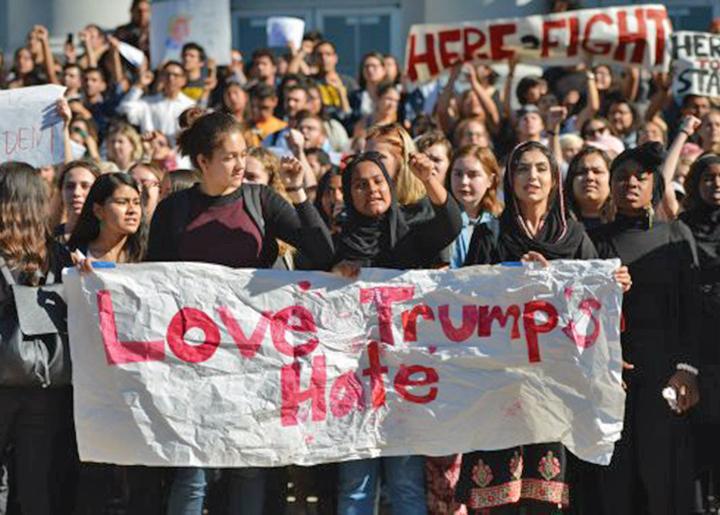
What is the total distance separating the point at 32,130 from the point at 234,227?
1.91 meters

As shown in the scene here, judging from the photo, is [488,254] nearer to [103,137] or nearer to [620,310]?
[620,310]

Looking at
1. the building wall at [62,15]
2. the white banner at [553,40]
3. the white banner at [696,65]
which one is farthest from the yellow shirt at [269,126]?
the building wall at [62,15]

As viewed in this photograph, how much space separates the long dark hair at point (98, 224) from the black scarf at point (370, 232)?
2.93 ft

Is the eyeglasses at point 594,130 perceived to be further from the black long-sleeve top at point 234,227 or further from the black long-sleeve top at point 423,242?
the black long-sleeve top at point 234,227

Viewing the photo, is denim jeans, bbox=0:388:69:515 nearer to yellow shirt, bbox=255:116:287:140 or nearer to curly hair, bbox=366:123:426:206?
curly hair, bbox=366:123:426:206

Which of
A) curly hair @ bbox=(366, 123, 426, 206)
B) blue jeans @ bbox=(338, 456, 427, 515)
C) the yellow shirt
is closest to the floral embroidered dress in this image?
blue jeans @ bbox=(338, 456, 427, 515)

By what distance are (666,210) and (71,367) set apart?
324cm

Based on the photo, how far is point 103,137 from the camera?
44.6 feet

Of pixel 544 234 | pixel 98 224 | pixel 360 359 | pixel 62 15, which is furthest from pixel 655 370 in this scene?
pixel 62 15

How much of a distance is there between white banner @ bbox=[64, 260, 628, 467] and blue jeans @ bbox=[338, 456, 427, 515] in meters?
0.13

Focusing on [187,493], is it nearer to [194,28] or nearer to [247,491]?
[247,491]

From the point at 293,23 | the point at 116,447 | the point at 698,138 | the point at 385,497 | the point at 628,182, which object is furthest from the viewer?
the point at 293,23

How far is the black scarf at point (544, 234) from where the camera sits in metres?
7.57

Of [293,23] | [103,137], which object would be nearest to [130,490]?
[103,137]
